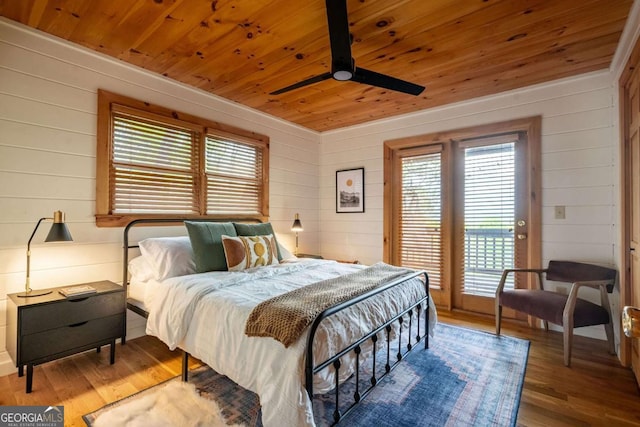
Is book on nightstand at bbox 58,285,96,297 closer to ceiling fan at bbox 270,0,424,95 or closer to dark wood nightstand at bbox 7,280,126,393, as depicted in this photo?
dark wood nightstand at bbox 7,280,126,393

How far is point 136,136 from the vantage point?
9.69ft

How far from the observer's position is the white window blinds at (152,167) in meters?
2.85

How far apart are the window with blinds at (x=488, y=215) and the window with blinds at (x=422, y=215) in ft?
1.08

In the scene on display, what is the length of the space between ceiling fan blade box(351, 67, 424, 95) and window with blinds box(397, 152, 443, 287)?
171 cm

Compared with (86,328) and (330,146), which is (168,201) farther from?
(330,146)

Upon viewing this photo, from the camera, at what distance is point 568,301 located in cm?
249

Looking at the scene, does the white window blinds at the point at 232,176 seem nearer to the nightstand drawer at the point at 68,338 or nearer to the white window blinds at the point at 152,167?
the white window blinds at the point at 152,167

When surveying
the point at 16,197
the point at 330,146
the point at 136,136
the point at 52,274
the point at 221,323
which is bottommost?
the point at 221,323

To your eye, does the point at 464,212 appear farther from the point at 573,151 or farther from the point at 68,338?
the point at 68,338

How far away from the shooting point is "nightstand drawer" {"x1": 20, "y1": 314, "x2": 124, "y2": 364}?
6.72 feet

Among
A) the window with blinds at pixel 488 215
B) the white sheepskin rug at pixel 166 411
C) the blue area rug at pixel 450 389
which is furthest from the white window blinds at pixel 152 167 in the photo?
the window with blinds at pixel 488 215

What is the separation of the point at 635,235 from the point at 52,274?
4.37 m

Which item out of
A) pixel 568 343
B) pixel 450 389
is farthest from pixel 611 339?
pixel 450 389

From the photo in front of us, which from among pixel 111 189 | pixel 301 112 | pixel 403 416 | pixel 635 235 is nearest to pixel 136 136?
pixel 111 189
